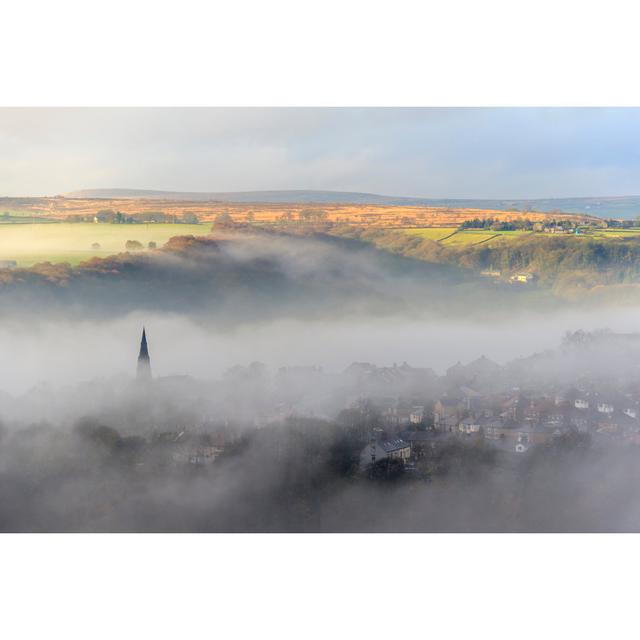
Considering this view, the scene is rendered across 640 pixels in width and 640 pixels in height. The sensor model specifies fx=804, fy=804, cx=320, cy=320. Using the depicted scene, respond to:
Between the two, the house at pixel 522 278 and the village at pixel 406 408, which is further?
the house at pixel 522 278

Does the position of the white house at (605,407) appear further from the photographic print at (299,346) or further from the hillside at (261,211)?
the hillside at (261,211)

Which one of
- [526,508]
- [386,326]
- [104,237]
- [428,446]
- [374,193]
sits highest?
[374,193]

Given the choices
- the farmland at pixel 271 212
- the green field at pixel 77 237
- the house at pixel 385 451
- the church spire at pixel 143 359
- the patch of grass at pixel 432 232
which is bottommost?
the house at pixel 385 451

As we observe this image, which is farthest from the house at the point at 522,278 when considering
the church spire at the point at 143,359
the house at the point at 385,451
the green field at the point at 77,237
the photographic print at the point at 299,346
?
the church spire at the point at 143,359

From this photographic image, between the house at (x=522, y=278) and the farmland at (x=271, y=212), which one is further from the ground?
the farmland at (x=271, y=212)

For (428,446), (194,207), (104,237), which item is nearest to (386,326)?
(428,446)

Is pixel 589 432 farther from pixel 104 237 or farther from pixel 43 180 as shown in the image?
pixel 43 180

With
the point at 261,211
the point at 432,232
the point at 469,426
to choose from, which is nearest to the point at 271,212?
the point at 261,211
